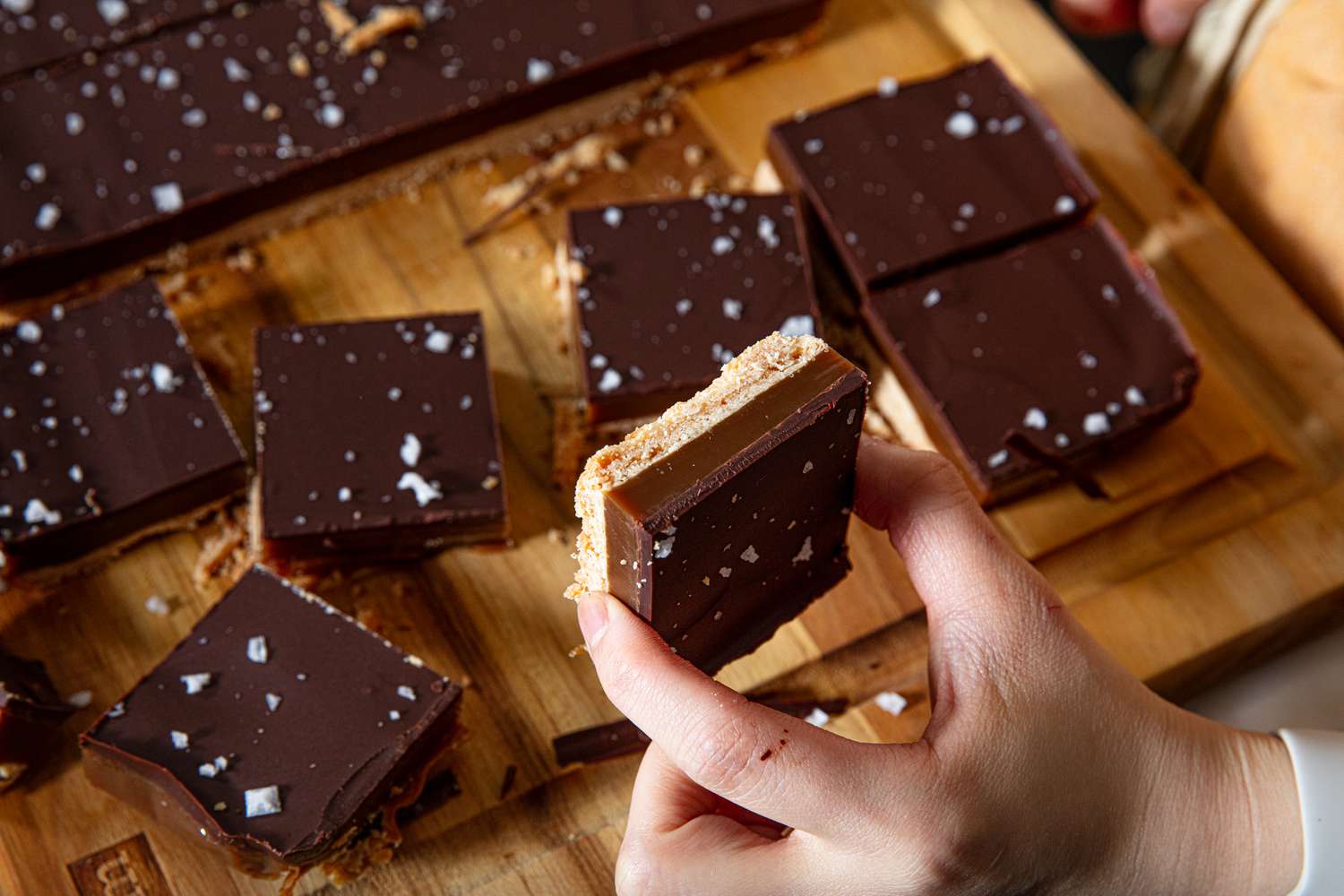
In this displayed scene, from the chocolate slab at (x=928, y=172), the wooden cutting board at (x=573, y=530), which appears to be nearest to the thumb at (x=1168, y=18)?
the wooden cutting board at (x=573, y=530)

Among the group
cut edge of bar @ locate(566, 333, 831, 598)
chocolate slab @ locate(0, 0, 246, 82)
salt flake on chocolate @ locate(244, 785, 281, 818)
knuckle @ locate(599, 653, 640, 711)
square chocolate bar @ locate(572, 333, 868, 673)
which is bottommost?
salt flake on chocolate @ locate(244, 785, 281, 818)

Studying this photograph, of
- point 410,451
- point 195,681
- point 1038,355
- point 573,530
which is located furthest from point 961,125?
point 195,681

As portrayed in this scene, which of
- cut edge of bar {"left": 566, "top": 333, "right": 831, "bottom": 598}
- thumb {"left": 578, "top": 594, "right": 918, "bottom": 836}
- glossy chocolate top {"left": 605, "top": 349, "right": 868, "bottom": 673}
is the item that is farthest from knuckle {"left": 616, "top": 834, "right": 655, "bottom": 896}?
cut edge of bar {"left": 566, "top": 333, "right": 831, "bottom": 598}

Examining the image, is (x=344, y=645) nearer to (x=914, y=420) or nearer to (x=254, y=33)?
(x=914, y=420)

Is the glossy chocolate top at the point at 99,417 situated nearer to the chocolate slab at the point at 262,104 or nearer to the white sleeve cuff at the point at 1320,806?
the chocolate slab at the point at 262,104

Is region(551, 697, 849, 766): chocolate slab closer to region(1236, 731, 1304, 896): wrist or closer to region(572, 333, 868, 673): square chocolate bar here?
region(572, 333, 868, 673): square chocolate bar

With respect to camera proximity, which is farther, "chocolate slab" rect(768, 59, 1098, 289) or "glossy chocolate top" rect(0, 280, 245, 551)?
"chocolate slab" rect(768, 59, 1098, 289)
